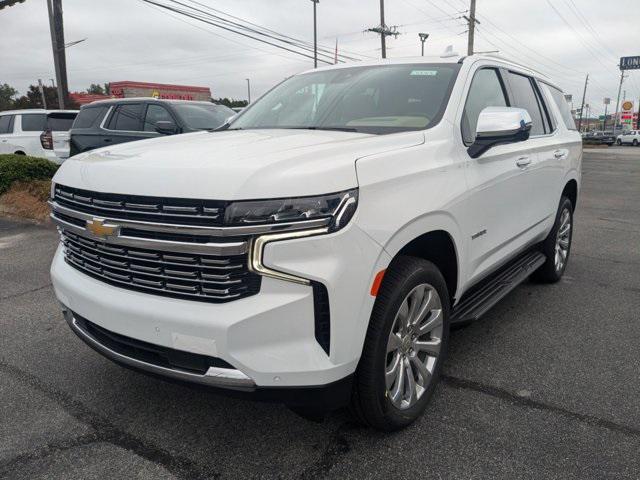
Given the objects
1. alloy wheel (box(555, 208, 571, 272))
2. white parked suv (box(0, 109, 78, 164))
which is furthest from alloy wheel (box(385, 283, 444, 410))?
white parked suv (box(0, 109, 78, 164))

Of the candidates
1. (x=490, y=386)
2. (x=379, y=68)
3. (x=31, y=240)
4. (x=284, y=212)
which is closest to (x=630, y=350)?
(x=490, y=386)

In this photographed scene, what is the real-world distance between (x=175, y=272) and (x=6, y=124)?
15.1m

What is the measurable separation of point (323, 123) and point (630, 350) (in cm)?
255

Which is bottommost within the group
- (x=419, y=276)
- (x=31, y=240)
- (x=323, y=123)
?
(x=31, y=240)

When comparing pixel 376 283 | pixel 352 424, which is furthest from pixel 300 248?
pixel 352 424

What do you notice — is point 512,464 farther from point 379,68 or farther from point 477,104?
point 379,68

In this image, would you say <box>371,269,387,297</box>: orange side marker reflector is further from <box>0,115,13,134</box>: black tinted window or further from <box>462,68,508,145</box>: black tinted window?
<box>0,115,13,134</box>: black tinted window

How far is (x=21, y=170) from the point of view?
973 cm

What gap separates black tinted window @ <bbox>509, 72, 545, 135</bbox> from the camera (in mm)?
4062

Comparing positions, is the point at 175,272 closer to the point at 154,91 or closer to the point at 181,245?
the point at 181,245

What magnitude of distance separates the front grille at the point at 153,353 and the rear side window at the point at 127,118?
767 centimetres

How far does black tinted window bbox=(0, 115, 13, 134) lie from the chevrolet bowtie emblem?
1439 cm

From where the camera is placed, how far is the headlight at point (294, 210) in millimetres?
1961

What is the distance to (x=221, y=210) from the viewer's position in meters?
1.96
